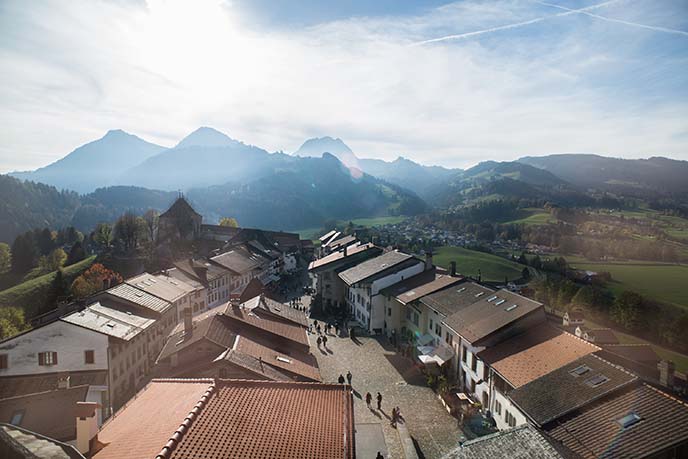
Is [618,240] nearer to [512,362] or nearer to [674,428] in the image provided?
[512,362]

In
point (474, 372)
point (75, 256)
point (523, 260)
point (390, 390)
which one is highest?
point (474, 372)

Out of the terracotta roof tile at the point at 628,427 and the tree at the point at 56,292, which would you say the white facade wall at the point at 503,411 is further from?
the tree at the point at 56,292

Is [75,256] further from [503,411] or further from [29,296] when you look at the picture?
[503,411]

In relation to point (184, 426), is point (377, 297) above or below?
below

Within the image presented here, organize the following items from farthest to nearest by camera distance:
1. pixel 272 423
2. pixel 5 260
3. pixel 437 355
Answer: pixel 5 260
pixel 437 355
pixel 272 423

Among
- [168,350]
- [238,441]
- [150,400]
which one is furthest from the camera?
[168,350]

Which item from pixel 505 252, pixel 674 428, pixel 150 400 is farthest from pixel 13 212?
pixel 674 428

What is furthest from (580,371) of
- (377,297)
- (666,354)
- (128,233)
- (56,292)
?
(128,233)
